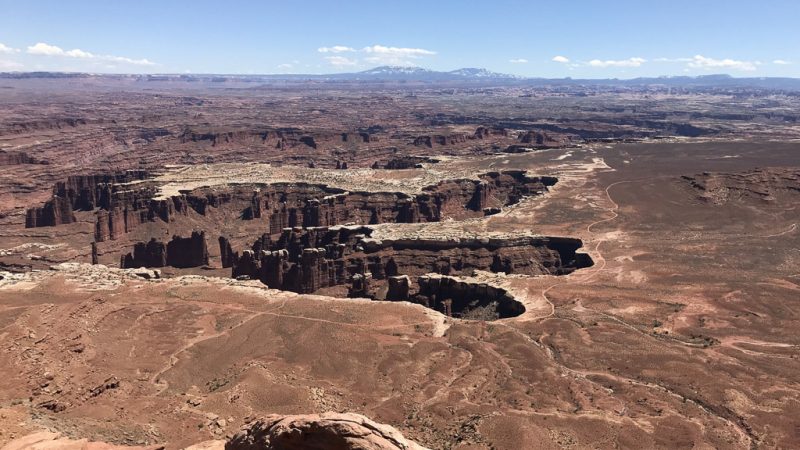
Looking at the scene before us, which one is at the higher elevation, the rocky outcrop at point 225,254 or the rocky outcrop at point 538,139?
the rocky outcrop at point 538,139

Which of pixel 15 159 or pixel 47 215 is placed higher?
pixel 15 159

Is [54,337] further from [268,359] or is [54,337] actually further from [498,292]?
[498,292]

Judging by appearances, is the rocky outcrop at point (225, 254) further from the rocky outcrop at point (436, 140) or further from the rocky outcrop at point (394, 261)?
the rocky outcrop at point (436, 140)

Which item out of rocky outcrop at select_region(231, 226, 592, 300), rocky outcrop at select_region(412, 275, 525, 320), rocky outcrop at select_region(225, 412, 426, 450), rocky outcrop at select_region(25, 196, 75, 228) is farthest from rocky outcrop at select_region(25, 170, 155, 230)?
rocky outcrop at select_region(225, 412, 426, 450)

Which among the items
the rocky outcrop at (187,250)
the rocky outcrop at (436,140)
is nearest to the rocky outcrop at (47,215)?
the rocky outcrop at (187,250)

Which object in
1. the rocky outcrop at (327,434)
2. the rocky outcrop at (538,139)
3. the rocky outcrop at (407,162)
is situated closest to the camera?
the rocky outcrop at (327,434)

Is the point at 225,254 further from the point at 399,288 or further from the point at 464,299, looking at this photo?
the point at 464,299

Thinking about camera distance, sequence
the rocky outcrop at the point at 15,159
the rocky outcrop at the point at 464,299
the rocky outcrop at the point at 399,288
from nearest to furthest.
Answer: the rocky outcrop at the point at 464,299, the rocky outcrop at the point at 399,288, the rocky outcrop at the point at 15,159

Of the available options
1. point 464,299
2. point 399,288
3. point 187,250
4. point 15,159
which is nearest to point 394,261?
point 399,288

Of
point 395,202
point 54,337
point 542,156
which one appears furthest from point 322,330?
point 542,156
